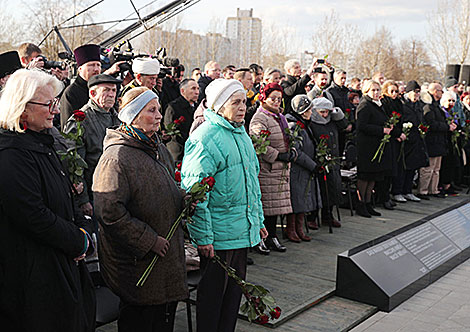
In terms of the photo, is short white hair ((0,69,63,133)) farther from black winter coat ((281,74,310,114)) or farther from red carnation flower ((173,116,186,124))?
black winter coat ((281,74,310,114))

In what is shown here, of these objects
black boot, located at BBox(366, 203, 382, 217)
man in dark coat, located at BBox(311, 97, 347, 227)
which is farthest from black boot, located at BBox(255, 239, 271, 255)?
black boot, located at BBox(366, 203, 382, 217)

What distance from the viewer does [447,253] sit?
690 centimetres

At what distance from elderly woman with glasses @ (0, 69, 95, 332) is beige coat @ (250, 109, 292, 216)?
12.9 ft

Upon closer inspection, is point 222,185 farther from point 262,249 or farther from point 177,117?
point 177,117

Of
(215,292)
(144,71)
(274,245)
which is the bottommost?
(274,245)

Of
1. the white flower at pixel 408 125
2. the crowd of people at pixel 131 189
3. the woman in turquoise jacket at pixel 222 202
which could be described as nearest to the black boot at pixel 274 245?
the crowd of people at pixel 131 189

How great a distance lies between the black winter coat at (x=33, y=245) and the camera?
274 centimetres

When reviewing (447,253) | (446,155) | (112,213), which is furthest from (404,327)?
(446,155)

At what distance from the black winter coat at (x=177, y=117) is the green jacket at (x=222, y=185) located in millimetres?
3326

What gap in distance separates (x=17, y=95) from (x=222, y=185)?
1.65 m

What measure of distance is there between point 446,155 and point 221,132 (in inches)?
346

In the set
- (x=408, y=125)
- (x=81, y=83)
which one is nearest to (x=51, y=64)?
(x=81, y=83)

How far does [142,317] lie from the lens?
139 inches

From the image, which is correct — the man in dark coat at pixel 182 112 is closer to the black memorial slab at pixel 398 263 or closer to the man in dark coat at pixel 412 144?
the black memorial slab at pixel 398 263
